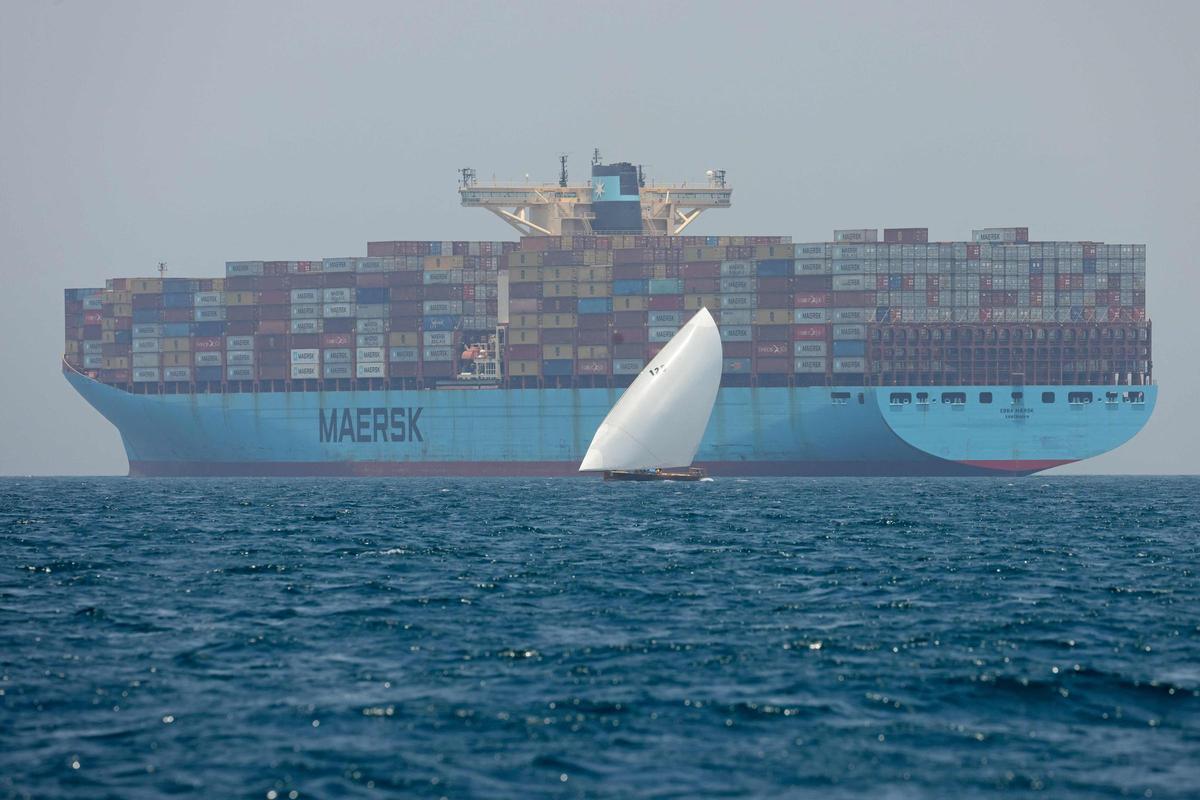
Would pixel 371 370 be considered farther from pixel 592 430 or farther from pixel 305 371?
pixel 592 430

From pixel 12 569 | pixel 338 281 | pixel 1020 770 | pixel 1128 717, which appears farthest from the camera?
pixel 338 281

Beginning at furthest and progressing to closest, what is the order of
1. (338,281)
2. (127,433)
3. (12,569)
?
(127,433), (338,281), (12,569)

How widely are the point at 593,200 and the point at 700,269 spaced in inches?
642

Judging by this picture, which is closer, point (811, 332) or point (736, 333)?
point (811, 332)

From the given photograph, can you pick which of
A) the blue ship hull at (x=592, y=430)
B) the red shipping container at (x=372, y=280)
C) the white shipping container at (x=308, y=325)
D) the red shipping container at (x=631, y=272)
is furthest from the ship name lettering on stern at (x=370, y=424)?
the red shipping container at (x=631, y=272)

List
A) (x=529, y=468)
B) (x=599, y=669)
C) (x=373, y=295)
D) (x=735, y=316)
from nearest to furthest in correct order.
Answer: (x=599, y=669)
(x=529, y=468)
(x=735, y=316)
(x=373, y=295)

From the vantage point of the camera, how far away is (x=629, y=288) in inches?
4729

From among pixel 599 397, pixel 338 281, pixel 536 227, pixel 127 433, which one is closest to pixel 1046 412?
pixel 599 397

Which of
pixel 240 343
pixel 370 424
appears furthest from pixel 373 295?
pixel 240 343

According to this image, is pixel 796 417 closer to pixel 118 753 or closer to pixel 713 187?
pixel 713 187

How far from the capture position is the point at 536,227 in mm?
132375

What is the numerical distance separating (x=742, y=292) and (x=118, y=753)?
336 feet

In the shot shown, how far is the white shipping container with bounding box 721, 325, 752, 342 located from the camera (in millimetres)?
116438

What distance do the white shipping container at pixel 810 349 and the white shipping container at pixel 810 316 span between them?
1706 mm
